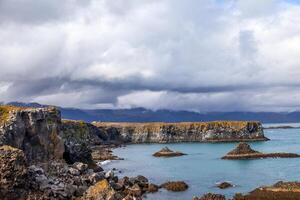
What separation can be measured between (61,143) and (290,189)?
1752 inches

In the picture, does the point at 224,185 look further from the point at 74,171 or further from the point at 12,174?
the point at 12,174

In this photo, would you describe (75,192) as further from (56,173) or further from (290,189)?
(290,189)

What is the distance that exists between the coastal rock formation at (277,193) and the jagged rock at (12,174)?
102 feet

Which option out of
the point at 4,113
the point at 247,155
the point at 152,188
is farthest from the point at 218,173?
the point at 4,113

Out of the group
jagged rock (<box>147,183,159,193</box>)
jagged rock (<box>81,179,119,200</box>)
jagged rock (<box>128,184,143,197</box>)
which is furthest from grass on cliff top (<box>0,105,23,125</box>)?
jagged rock (<box>81,179,119,200</box>)

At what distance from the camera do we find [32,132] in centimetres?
9031

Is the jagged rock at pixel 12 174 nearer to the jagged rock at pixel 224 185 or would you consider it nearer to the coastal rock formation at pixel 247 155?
the jagged rock at pixel 224 185

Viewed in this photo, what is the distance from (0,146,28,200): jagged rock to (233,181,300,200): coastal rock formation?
3098cm

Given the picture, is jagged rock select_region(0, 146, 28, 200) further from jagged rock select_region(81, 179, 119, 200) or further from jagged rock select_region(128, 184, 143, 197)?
jagged rock select_region(128, 184, 143, 197)

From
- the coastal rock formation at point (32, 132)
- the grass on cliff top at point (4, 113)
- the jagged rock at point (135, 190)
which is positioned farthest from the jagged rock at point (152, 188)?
the grass on cliff top at point (4, 113)

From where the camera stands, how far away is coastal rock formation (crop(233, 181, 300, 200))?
223 ft

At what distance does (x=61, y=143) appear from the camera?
95.6m

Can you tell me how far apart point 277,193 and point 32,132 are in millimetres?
45380

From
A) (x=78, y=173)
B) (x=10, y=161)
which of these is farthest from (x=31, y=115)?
(x=10, y=161)
